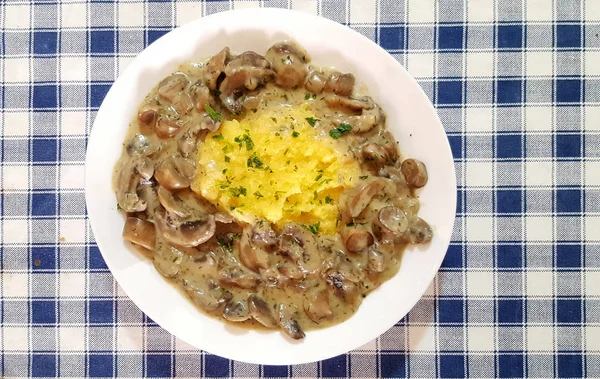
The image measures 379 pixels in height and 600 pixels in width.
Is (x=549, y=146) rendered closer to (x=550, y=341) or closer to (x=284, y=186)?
(x=550, y=341)

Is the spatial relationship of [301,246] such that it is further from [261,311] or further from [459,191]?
[459,191]

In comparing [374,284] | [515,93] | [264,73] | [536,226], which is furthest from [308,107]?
[536,226]

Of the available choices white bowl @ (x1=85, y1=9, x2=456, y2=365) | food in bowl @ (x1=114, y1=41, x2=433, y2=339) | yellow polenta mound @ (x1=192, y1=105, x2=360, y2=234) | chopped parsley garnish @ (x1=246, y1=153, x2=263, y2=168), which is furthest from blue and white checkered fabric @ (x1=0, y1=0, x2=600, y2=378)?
chopped parsley garnish @ (x1=246, y1=153, x2=263, y2=168)

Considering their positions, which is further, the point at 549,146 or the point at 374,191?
the point at 549,146

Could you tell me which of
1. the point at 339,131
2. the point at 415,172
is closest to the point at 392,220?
the point at 415,172

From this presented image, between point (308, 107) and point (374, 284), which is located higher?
point (308, 107)

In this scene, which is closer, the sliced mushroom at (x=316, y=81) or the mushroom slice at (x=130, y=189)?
the mushroom slice at (x=130, y=189)

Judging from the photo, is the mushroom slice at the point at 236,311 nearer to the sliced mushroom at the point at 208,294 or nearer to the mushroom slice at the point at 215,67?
the sliced mushroom at the point at 208,294

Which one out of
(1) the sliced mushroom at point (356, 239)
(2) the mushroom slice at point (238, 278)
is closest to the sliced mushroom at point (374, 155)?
(1) the sliced mushroom at point (356, 239)
